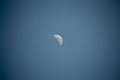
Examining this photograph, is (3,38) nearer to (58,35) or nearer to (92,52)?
(58,35)

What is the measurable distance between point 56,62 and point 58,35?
0.76 meters

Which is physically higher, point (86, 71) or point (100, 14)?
point (100, 14)

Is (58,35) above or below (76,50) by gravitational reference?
above

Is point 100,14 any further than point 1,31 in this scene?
Yes

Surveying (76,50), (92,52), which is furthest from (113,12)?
(76,50)

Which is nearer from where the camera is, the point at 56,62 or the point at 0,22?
the point at 0,22

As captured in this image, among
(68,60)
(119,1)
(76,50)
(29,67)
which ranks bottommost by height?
(29,67)

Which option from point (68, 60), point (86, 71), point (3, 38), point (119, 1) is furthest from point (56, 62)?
point (119, 1)

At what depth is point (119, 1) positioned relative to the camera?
3.46 m

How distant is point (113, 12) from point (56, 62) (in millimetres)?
2111

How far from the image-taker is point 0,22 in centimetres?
318

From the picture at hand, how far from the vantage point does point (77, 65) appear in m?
3.47

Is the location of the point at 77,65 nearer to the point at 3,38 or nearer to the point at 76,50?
the point at 76,50

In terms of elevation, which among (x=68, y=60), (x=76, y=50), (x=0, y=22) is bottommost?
(x=68, y=60)
